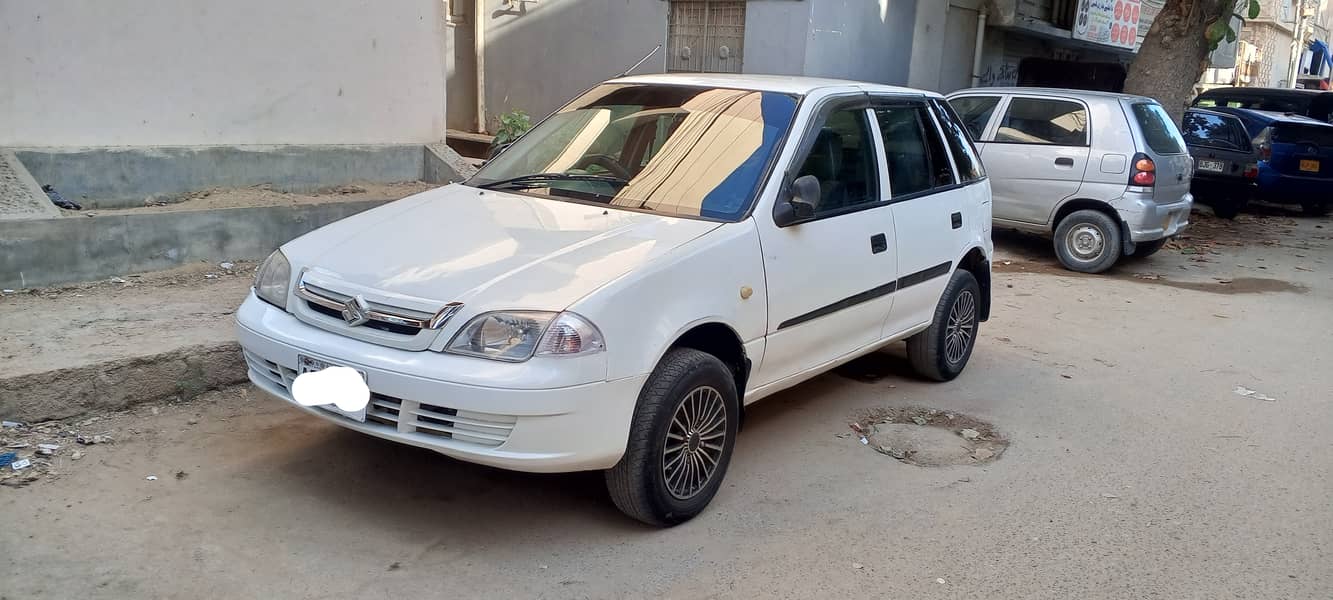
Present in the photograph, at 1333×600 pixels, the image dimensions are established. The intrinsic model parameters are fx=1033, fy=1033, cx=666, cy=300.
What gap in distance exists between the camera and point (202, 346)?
5141mm

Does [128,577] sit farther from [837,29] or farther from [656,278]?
[837,29]

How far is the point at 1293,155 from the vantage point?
48.1 ft

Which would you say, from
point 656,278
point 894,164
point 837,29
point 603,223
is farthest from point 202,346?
point 837,29

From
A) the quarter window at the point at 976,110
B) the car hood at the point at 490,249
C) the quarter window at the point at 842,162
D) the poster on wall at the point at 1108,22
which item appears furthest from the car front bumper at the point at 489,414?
the poster on wall at the point at 1108,22

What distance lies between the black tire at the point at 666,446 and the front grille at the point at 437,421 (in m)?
0.50

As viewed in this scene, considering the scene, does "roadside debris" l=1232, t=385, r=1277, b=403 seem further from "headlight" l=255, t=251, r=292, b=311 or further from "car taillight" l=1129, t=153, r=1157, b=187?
"headlight" l=255, t=251, r=292, b=311

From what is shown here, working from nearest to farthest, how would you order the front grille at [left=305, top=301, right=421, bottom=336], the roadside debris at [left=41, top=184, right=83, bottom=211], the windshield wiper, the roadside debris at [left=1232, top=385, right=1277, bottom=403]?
the front grille at [left=305, top=301, right=421, bottom=336] < the windshield wiper < the roadside debris at [left=1232, top=385, right=1277, bottom=403] < the roadside debris at [left=41, top=184, right=83, bottom=211]

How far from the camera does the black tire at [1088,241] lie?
9.95 metres

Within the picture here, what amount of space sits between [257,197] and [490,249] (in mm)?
4349

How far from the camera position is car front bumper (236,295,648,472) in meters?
3.49

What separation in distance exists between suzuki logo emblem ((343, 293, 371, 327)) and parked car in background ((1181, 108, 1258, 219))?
13162mm

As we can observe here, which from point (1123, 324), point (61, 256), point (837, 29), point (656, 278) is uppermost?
point (837, 29)

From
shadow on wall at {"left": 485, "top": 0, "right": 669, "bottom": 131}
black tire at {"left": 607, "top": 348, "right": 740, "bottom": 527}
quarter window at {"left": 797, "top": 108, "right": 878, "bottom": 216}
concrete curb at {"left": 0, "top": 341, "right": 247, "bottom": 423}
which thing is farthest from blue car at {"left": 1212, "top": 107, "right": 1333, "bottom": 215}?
concrete curb at {"left": 0, "top": 341, "right": 247, "bottom": 423}

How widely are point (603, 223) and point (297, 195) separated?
14.9ft
